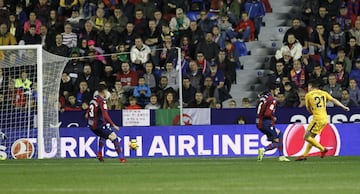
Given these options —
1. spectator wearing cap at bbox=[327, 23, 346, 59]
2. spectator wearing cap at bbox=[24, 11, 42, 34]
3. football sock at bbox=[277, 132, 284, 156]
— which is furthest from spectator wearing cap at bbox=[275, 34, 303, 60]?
spectator wearing cap at bbox=[24, 11, 42, 34]

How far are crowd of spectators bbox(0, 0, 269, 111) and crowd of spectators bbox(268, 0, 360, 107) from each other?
143cm

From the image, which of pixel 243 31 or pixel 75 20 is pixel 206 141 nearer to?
pixel 243 31

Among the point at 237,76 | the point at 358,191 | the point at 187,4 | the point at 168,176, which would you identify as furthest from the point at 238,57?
the point at 358,191

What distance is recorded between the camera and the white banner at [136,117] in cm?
2811

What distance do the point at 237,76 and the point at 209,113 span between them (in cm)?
247

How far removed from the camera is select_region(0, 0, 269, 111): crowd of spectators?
29.0m

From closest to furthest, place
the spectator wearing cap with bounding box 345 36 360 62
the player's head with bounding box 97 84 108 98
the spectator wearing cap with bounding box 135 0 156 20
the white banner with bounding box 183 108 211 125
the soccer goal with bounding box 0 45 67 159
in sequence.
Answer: the player's head with bounding box 97 84 108 98
the soccer goal with bounding box 0 45 67 159
the white banner with bounding box 183 108 211 125
the spectator wearing cap with bounding box 345 36 360 62
the spectator wearing cap with bounding box 135 0 156 20

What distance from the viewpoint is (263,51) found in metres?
30.6

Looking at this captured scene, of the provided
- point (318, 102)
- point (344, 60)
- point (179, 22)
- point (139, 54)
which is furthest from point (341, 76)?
point (139, 54)

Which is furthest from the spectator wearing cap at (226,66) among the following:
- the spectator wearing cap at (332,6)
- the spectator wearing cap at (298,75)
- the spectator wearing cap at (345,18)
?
the spectator wearing cap at (345,18)

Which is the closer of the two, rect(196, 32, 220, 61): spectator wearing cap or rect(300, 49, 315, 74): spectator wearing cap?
rect(300, 49, 315, 74): spectator wearing cap

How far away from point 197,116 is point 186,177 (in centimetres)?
1029

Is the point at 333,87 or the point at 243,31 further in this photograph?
the point at 243,31

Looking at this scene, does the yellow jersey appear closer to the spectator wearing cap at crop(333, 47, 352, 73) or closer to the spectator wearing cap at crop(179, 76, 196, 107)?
the spectator wearing cap at crop(333, 47, 352, 73)
